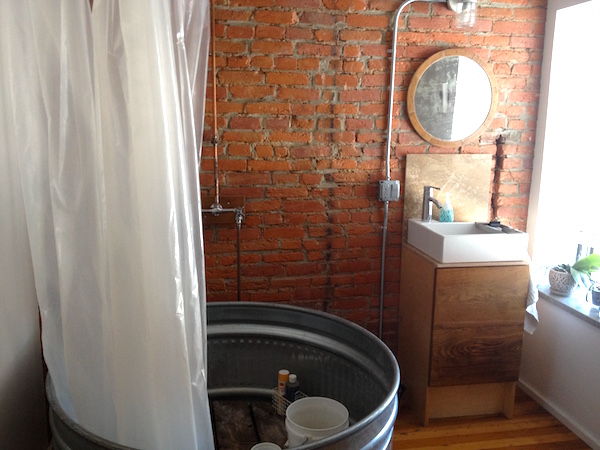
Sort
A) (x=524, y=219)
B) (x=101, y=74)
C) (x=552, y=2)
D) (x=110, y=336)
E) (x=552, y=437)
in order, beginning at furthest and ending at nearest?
(x=524, y=219)
(x=552, y=2)
(x=552, y=437)
(x=110, y=336)
(x=101, y=74)

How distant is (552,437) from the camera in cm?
242

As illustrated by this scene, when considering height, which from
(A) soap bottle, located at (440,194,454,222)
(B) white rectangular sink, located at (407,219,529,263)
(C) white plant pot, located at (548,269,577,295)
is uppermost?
(A) soap bottle, located at (440,194,454,222)

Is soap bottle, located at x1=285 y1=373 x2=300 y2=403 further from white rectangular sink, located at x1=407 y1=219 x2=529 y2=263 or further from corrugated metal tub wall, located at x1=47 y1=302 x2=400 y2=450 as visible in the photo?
white rectangular sink, located at x1=407 y1=219 x2=529 y2=263

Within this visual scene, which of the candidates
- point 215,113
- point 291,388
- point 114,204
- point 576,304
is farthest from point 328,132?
point 114,204

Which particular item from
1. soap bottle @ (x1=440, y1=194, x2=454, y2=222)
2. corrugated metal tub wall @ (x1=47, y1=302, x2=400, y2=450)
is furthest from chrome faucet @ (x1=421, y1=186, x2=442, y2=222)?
corrugated metal tub wall @ (x1=47, y1=302, x2=400, y2=450)

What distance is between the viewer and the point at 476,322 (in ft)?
7.95

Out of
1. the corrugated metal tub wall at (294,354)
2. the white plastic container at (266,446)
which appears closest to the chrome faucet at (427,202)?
the corrugated metal tub wall at (294,354)

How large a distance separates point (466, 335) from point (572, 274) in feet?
2.09

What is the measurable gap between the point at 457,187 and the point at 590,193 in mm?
693

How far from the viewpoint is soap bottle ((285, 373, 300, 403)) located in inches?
84.1

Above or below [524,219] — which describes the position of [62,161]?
above

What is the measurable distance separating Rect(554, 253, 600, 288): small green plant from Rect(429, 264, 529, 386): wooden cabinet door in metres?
0.29

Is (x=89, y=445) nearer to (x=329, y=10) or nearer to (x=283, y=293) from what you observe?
(x=283, y=293)

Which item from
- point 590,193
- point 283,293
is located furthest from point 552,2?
point 283,293
